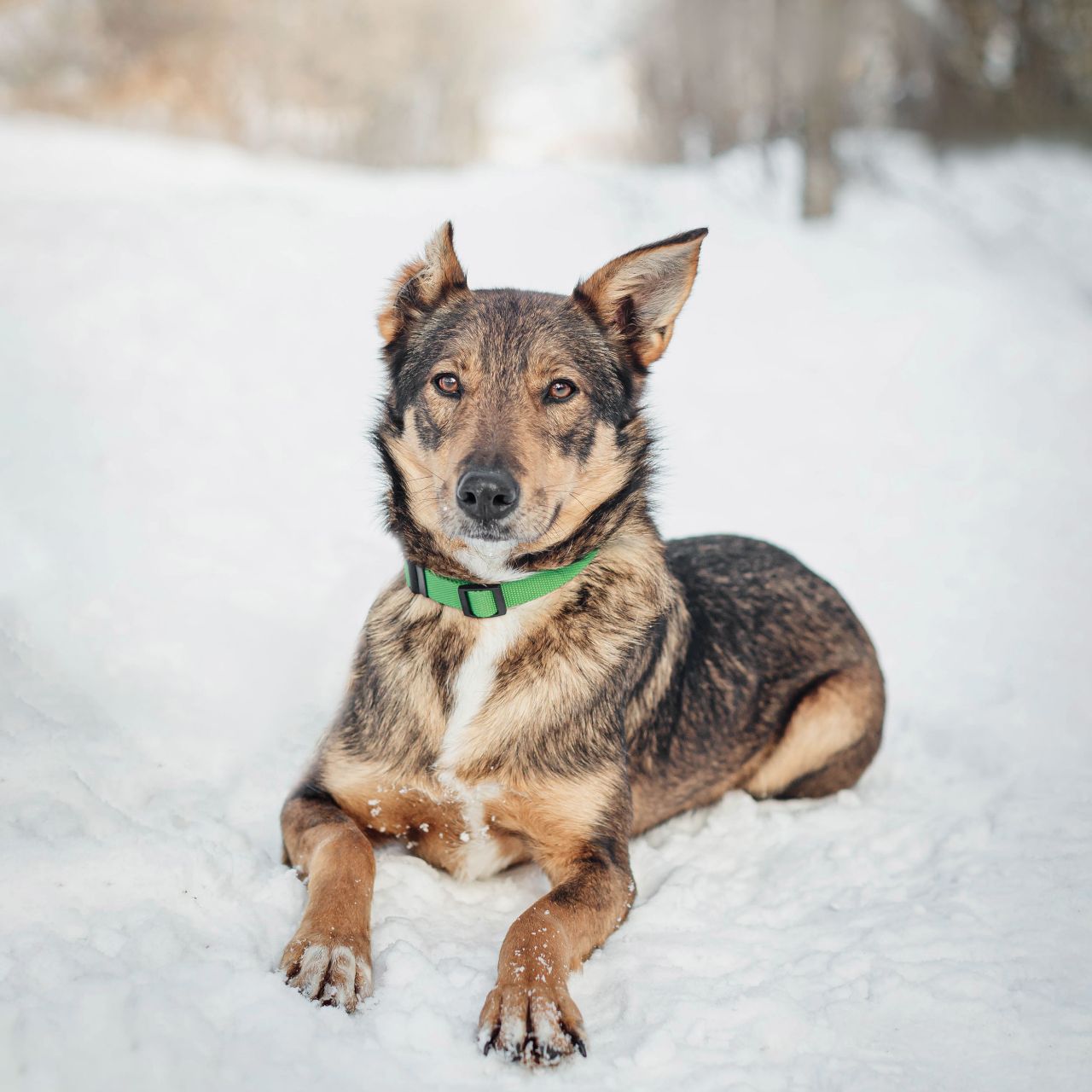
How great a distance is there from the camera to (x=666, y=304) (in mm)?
3570

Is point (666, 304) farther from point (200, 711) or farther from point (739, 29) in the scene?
point (739, 29)

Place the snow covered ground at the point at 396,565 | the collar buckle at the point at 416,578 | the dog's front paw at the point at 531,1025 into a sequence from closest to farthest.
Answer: the dog's front paw at the point at 531,1025 → the snow covered ground at the point at 396,565 → the collar buckle at the point at 416,578

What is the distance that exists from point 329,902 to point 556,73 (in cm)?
1927

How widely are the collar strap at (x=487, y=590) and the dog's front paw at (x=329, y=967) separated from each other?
1132 mm

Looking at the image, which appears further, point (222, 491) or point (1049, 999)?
point (222, 491)

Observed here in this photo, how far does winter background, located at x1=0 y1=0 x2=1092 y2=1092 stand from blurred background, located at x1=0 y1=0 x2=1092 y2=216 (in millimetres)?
1140

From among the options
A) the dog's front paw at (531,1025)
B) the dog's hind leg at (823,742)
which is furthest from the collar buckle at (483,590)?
the dog's hind leg at (823,742)

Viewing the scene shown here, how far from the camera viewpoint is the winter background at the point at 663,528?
2617 millimetres

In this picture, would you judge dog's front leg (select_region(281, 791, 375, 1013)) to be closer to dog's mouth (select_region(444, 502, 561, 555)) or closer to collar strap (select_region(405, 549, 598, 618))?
collar strap (select_region(405, 549, 598, 618))

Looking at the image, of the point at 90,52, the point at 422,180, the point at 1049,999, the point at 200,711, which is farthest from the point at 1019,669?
the point at 90,52

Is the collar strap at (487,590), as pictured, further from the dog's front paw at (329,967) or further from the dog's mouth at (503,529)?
the dog's front paw at (329,967)

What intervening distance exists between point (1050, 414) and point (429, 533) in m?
7.75

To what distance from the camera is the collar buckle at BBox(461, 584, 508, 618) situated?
321 cm

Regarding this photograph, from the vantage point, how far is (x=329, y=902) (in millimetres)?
2764
